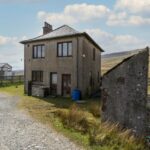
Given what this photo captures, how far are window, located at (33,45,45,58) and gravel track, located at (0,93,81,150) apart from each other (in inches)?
538

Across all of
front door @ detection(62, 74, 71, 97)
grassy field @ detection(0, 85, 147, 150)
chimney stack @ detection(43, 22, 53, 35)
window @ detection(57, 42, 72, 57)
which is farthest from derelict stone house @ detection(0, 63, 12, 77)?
grassy field @ detection(0, 85, 147, 150)

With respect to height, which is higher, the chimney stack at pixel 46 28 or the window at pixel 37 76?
the chimney stack at pixel 46 28

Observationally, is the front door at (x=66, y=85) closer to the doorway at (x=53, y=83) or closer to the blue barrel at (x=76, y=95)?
the doorway at (x=53, y=83)

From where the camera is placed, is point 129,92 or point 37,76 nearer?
point 129,92

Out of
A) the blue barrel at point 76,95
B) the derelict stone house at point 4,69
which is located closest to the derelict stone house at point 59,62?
the blue barrel at point 76,95

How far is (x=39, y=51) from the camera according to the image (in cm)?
2597

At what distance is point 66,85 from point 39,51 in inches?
209

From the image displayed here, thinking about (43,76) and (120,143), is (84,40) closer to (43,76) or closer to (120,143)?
(43,76)

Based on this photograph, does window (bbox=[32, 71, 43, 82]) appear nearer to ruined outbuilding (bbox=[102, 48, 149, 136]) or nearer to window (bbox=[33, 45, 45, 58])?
window (bbox=[33, 45, 45, 58])

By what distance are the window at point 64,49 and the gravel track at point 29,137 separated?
11450 mm

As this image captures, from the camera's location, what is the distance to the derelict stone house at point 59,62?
73.9ft

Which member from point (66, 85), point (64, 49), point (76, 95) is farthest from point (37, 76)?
point (76, 95)

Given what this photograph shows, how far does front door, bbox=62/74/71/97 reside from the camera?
2325cm

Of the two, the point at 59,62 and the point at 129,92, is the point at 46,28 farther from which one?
the point at 129,92
